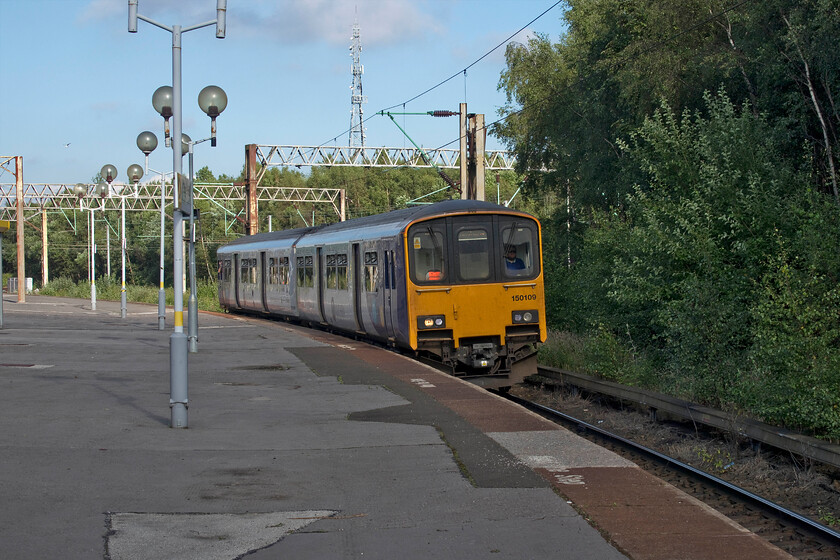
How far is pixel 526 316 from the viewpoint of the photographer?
17.0 meters

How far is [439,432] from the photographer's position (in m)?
10.9

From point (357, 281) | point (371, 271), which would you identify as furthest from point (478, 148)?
point (371, 271)

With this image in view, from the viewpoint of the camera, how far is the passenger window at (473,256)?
55.4ft

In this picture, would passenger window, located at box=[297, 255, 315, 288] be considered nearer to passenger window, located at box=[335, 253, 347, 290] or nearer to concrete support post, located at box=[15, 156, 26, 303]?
passenger window, located at box=[335, 253, 347, 290]

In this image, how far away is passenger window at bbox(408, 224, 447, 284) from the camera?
16.8 meters

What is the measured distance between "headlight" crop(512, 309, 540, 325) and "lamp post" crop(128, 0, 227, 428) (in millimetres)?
6245

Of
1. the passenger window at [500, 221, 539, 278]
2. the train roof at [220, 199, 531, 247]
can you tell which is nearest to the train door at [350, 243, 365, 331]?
the train roof at [220, 199, 531, 247]

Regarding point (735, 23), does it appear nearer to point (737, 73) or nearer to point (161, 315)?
point (737, 73)

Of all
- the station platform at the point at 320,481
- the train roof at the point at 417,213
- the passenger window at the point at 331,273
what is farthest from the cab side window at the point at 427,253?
the passenger window at the point at 331,273

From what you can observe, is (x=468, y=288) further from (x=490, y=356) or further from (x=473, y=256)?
(x=490, y=356)

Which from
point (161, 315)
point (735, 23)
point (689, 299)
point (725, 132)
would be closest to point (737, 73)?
point (735, 23)

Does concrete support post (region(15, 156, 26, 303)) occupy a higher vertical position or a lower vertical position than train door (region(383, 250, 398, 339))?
higher

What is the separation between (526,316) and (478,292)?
1.01 m

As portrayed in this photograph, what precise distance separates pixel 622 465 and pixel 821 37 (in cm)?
1048
